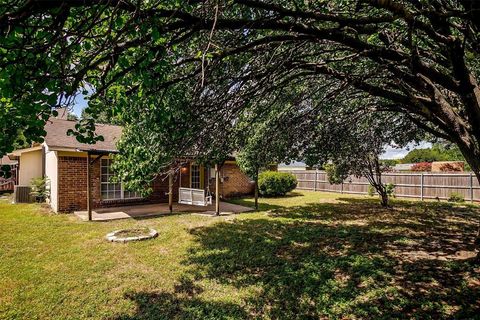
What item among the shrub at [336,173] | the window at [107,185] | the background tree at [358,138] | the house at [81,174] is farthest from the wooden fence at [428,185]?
the window at [107,185]

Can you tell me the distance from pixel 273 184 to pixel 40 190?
13863 mm

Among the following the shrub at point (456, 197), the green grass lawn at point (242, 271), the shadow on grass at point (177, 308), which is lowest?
the shadow on grass at point (177, 308)

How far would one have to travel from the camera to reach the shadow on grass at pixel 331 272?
4340 millimetres

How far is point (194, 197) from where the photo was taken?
13227 millimetres

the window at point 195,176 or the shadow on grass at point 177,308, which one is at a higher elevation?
the window at point 195,176

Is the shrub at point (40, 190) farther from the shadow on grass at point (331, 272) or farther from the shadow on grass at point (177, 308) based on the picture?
the shadow on grass at point (177, 308)

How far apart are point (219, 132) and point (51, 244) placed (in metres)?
6.24

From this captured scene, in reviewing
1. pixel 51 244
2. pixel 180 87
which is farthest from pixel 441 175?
pixel 51 244

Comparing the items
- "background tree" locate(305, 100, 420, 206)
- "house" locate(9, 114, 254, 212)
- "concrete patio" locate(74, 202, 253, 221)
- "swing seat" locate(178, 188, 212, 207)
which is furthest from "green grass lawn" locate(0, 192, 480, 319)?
"swing seat" locate(178, 188, 212, 207)

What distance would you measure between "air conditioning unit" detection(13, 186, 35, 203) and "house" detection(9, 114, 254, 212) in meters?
1.47

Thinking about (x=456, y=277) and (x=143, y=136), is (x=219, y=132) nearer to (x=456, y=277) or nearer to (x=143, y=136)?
(x=143, y=136)

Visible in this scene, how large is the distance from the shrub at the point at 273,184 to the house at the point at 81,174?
12.0ft

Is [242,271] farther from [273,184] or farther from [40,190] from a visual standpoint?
[40,190]

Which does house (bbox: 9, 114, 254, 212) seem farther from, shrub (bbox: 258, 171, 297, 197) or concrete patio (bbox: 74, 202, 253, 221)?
shrub (bbox: 258, 171, 297, 197)
